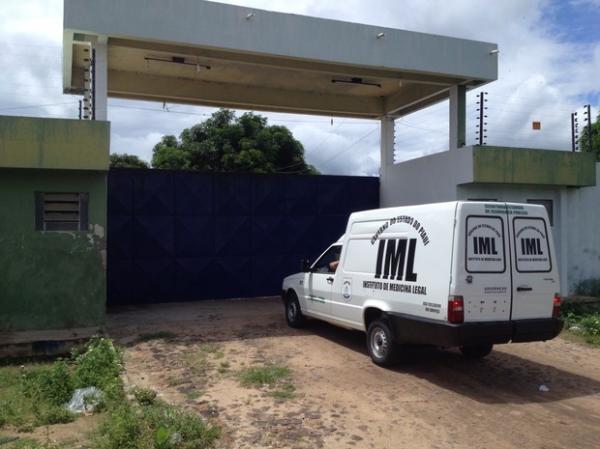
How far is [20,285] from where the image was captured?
32.3 feet

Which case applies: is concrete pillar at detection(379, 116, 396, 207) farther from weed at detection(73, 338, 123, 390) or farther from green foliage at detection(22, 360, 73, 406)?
green foliage at detection(22, 360, 73, 406)

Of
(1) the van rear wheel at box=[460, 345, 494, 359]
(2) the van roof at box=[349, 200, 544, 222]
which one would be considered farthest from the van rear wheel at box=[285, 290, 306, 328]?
(1) the van rear wheel at box=[460, 345, 494, 359]

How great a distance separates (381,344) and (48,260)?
600cm

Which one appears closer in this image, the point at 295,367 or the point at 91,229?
the point at 295,367

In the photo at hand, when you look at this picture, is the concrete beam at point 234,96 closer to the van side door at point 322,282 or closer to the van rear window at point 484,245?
the van side door at point 322,282

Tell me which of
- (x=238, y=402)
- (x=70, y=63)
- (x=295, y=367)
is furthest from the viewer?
(x=70, y=63)

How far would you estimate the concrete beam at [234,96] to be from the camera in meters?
14.3

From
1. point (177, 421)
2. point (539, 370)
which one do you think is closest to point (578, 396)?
point (539, 370)

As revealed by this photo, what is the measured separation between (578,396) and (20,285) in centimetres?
877

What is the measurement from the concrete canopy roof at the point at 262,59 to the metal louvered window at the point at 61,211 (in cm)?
297

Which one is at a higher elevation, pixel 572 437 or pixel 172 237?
pixel 172 237

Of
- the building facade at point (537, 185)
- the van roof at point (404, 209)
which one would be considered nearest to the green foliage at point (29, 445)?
the van roof at point (404, 209)

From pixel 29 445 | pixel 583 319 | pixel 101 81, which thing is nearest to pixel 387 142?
pixel 583 319

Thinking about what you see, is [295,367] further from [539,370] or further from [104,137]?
[104,137]
